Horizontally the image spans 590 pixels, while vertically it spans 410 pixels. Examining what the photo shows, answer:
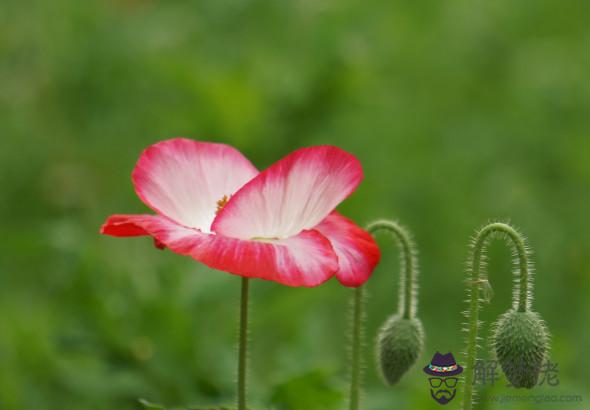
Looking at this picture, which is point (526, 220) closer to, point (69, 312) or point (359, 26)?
point (359, 26)

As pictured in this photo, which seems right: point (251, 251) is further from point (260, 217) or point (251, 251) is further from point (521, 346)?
point (521, 346)

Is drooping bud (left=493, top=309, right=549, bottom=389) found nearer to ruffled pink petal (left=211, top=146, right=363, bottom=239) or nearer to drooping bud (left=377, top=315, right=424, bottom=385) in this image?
drooping bud (left=377, top=315, right=424, bottom=385)

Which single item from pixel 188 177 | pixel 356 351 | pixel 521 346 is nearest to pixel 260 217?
pixel 188 177

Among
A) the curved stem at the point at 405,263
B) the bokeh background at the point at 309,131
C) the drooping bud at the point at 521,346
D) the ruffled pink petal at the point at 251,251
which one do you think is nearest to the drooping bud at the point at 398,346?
the curved stem at the point at 405,263

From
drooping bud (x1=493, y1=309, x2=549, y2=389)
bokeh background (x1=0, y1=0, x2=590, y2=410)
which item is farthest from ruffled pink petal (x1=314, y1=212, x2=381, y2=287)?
bokeh background (x1=0, y1=0, x2=590, y2=410)

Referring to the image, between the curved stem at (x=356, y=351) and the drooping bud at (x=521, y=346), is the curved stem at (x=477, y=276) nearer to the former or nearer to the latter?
the drooping bud at (x=521, y=346)
